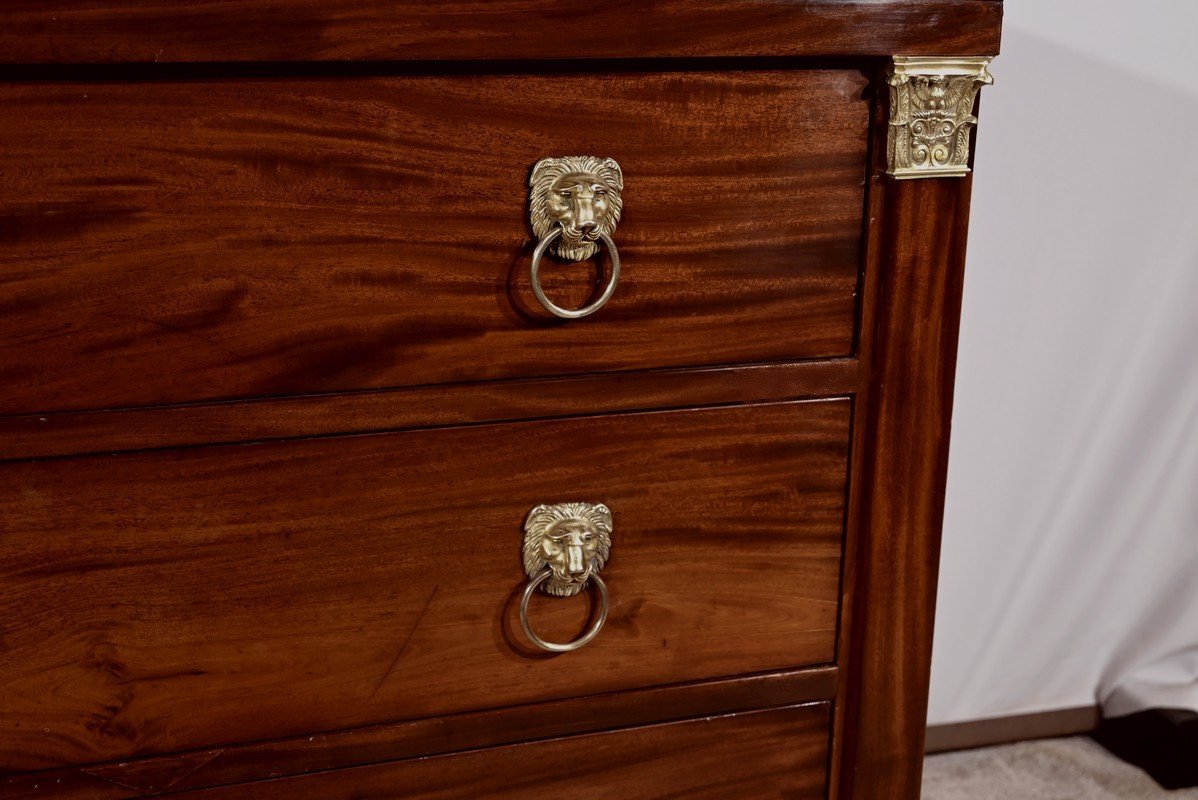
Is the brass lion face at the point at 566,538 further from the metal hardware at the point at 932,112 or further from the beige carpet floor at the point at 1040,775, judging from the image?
the beige carpet floor at the point at 1040,775

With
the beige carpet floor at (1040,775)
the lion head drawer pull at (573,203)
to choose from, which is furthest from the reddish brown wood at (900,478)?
the beige carpet floor at (1040,775)

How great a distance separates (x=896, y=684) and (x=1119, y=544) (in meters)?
0.60

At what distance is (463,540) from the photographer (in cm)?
61

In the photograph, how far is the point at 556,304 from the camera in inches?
23.0

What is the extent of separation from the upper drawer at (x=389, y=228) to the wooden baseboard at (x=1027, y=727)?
772 mm

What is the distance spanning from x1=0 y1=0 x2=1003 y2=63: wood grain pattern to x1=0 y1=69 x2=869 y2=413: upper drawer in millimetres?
17

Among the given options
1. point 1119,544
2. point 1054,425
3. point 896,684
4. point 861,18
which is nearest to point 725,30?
point 861,18

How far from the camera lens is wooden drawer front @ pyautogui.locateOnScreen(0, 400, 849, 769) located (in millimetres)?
568

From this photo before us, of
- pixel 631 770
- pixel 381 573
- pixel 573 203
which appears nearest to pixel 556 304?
pixel 573 203

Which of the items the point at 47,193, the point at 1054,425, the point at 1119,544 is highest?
the point at 47,193

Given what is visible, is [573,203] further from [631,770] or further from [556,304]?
[631,770]

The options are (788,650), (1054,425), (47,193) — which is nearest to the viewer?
(47,193)

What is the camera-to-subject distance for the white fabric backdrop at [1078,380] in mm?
1059

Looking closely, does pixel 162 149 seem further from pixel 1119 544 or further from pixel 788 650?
pixel 1119 544
